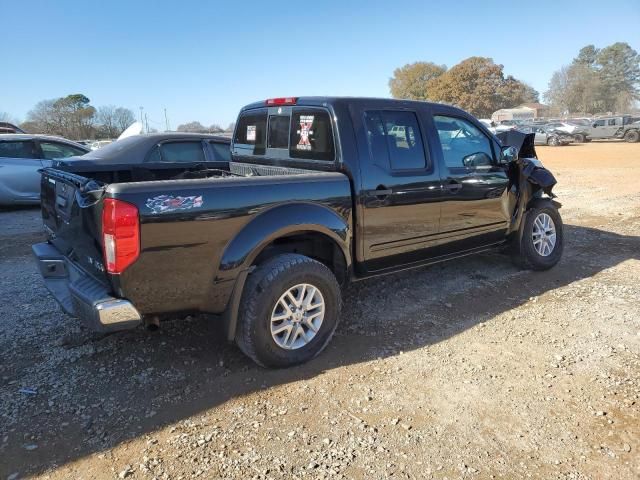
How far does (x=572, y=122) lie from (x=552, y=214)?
1407 inches

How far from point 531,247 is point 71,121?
54.1 metres

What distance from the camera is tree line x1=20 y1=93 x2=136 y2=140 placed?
49156mm

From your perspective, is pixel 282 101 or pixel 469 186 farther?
pixel 469 186

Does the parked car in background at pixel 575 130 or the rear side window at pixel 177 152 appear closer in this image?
the rear side window at pixel 177 152

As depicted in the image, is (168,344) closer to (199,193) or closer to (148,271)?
(148,271)

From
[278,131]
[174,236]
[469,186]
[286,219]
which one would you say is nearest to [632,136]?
[469,186]

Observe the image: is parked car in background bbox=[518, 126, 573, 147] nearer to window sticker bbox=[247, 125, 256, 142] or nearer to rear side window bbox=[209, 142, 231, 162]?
rear side window bbox=[209, 142, 231, 162]

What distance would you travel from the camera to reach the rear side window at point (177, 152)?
7.44 m

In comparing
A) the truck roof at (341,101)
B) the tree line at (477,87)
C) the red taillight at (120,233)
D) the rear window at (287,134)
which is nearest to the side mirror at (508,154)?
the truck roof at (341,101)

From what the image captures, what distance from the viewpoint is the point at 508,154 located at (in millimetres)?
4934

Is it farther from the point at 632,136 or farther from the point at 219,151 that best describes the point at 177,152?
the point at 632,136

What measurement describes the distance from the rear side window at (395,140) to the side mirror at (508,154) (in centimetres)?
119

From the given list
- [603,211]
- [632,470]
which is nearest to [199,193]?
[632,470]

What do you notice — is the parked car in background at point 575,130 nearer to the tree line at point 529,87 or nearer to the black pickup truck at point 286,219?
the black pickup truck at point 286,219
